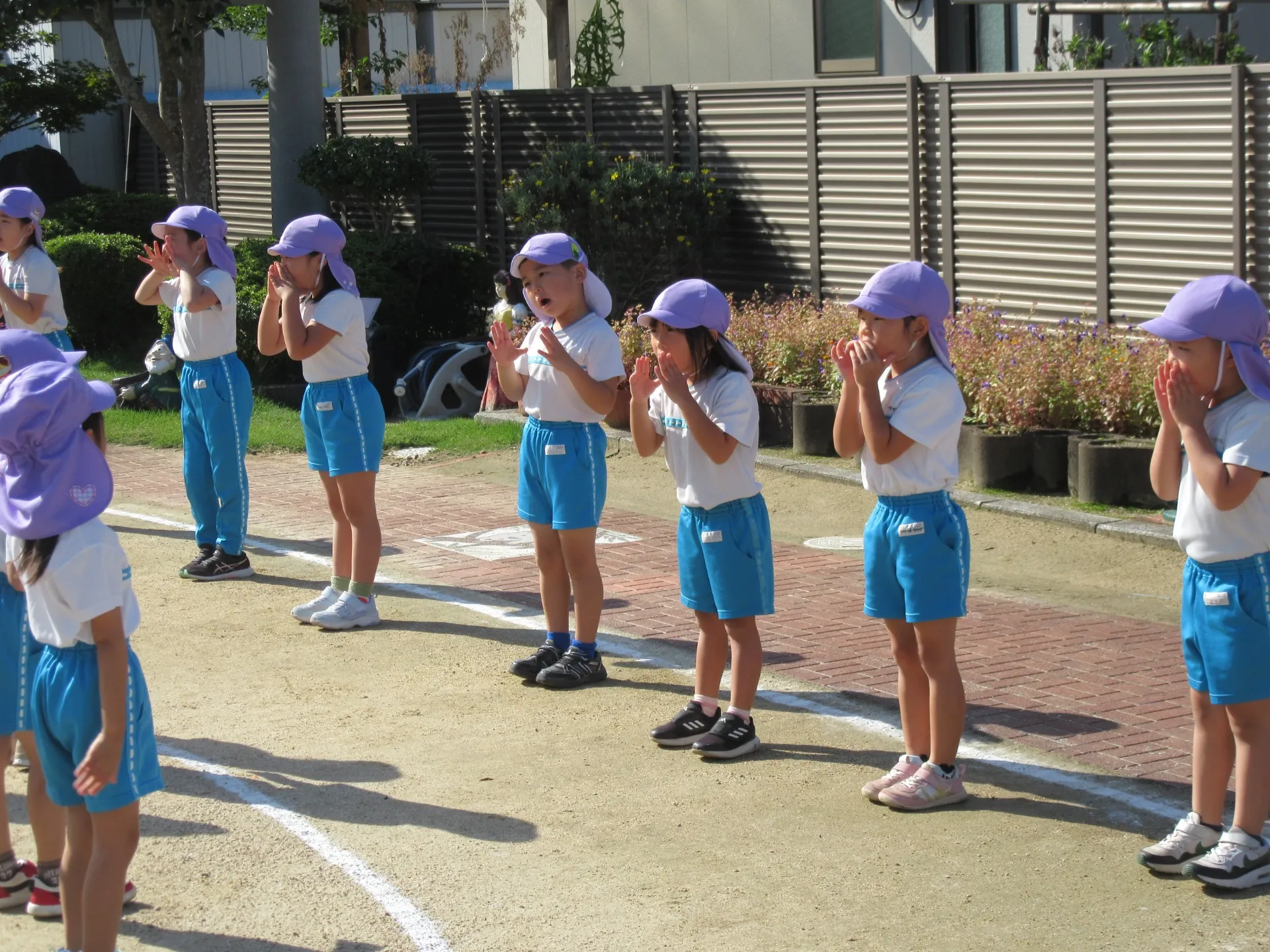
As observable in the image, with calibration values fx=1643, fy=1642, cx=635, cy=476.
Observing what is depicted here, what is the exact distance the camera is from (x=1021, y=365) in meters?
10.9

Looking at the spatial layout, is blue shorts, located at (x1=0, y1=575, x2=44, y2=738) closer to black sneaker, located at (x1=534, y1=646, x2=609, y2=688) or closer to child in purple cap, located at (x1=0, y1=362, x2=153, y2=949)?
child in purple cap, located at (x1=0, y1=362, x2=153, y2=949)

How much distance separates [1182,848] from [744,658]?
6.11 ft

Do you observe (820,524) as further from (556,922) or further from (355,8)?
(355,8)

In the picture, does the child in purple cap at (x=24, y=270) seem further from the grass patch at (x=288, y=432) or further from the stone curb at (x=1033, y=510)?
the stone curb at (x=1033, y=510)

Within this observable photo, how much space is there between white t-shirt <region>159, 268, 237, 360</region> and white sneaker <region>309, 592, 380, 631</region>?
1.89 m

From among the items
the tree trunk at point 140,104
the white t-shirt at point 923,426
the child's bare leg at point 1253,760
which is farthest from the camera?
the tree trunk at point 140,104

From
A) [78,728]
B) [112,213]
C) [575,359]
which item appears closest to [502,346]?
[575,359]

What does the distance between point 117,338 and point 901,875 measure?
634 inches

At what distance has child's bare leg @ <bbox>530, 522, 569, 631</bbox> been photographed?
7.49 metres

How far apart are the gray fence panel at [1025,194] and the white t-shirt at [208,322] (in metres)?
6.35

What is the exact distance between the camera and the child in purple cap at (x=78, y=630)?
14.2 feet

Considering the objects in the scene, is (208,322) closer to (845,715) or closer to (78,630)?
(845,715)

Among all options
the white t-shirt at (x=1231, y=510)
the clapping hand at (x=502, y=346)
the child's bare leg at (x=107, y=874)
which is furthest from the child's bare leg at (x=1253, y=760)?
the clapping hand at (x=502, y=346)

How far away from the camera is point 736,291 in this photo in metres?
15.6
